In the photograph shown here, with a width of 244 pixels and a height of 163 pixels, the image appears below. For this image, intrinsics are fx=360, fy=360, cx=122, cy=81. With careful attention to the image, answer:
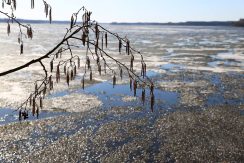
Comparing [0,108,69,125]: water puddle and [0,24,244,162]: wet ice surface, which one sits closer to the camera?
[0,24,244,162]: wet ice surface

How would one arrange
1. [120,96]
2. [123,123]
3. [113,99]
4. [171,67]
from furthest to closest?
[171,67] → [120,96] → [113,99] → [123,123]

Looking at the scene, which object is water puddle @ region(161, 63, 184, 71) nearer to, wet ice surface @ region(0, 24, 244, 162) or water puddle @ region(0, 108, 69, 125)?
wet ice surface @ region(0, 24, 244, 162)

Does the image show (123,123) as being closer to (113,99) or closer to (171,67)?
(113,99)

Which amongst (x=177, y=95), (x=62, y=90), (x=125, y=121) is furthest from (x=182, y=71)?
(x=125, y=121)

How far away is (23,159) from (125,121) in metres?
6.09

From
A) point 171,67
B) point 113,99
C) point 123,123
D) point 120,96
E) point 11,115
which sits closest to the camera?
point 123,123

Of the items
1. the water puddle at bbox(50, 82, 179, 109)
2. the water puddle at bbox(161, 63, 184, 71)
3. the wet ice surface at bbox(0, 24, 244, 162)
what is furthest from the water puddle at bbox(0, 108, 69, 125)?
the water puddle at bbox(161, 63, 184, 71)

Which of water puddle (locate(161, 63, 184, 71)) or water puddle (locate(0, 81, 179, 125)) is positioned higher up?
water puddle (locate(161, 63, 184, 71))

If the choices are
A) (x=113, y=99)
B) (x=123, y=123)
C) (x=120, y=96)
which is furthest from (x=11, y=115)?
(x=120, y=96)

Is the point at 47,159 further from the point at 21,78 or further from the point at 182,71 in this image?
the point at 182,71

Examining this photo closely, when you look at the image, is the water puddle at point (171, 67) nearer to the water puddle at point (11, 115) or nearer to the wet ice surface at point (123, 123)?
the wet ice surface at point (123, 123)

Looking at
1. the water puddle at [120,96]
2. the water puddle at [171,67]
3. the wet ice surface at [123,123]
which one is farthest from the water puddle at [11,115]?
the water puddle at [171,67]

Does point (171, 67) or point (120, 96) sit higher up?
point (171, 67)

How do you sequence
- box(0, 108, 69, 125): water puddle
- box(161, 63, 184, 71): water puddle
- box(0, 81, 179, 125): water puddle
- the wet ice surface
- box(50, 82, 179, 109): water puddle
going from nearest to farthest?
the wet ice surface
box(0, 108, 69, 125): water puddle
box(0, 81, 179, 125): water puddle
box(50, 82, 179, 109): water puddle
box(161, 63, 184, 71): water puddle
